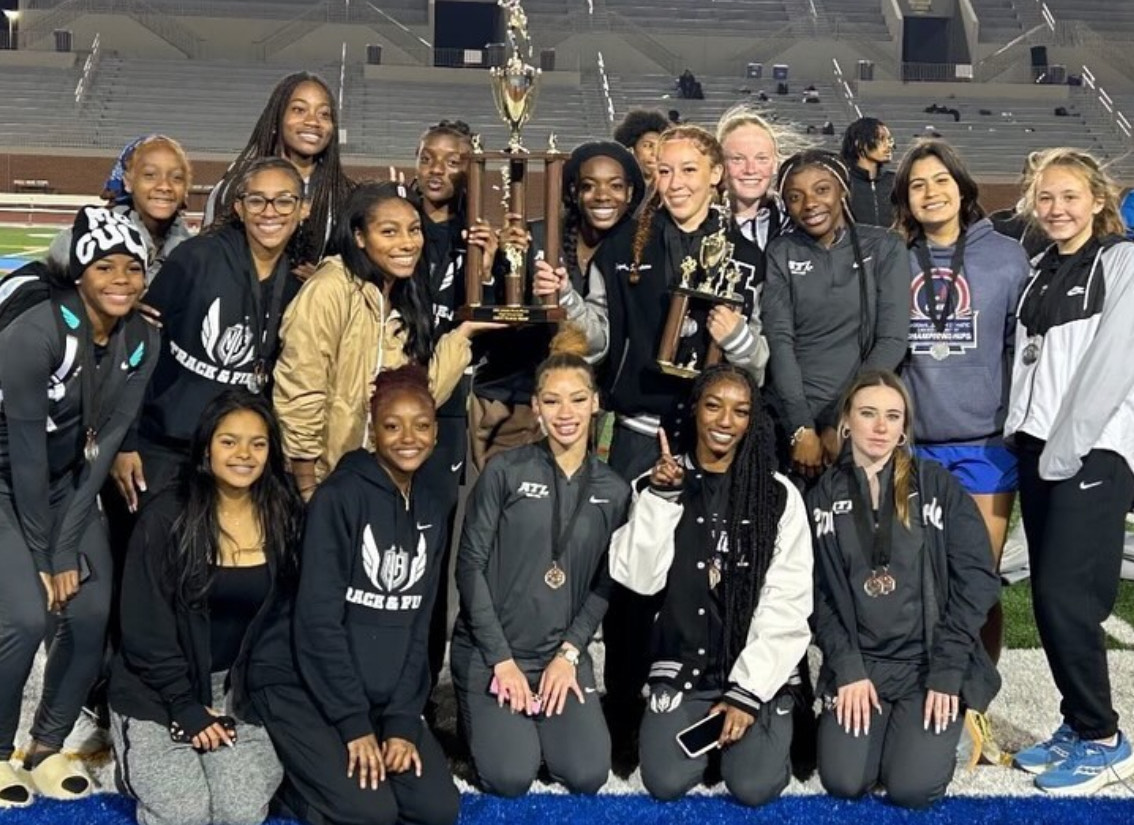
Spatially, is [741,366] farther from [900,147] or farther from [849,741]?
[900,147]

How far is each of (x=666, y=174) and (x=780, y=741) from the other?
1811mm

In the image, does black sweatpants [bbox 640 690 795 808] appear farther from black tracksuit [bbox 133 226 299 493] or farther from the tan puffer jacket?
black tracksuit [bbox 133 226 299 493]

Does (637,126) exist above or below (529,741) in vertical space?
above

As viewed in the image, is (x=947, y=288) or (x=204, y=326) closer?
(x=204, y=326)

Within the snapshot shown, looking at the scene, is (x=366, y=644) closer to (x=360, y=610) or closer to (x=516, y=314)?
(x=360, y=610)

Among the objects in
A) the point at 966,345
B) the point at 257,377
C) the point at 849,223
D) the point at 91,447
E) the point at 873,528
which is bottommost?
the point at 873,528

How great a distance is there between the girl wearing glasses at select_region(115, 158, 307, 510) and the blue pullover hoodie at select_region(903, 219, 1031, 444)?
202cm

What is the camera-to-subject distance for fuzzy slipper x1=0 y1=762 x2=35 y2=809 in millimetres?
4348

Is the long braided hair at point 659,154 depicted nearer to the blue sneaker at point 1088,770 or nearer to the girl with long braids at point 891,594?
the girl with long braids at point 891,594

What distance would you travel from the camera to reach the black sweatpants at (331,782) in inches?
167

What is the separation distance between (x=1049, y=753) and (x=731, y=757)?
1.02m

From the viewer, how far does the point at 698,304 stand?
4.91 meters

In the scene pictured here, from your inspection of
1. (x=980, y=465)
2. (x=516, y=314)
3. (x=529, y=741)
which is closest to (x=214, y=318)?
(x=516, y=314)

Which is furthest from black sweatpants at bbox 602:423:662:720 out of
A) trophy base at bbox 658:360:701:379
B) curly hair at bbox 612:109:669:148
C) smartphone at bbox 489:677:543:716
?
curly hair at bbox 612:109:669:148
